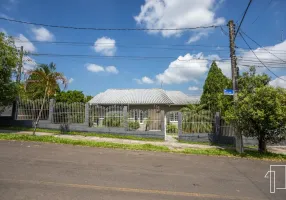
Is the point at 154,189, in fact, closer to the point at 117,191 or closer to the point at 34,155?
the point at 117,191

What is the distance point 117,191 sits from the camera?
482cm

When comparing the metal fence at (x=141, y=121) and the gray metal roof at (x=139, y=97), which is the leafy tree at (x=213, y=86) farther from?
the metal fence at (x=141, y=121)

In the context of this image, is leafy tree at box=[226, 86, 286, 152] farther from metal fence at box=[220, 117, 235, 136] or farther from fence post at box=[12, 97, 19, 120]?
fence post at box=[12, 97, 19, 120]

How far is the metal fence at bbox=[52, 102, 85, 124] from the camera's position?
15398 mm

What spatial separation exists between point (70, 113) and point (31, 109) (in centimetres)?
331

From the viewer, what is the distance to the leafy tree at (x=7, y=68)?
563 inches

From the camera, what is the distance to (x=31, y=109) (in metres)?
16.2

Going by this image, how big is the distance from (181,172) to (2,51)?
547 inches

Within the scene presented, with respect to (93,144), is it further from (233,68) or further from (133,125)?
(233,68)
